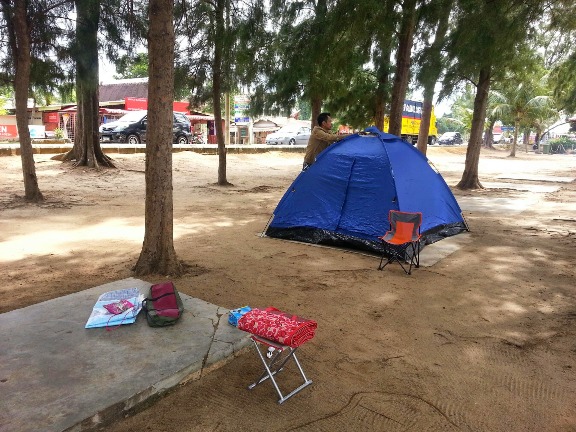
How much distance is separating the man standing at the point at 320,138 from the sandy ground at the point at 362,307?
5.46 ft

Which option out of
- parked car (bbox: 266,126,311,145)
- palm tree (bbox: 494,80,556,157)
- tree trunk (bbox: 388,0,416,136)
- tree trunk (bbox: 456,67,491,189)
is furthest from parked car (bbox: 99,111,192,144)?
palm tree (bbox: 494,80,556,157)

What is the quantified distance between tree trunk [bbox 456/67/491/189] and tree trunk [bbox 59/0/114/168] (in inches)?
417

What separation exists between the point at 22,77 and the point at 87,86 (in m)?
1.91

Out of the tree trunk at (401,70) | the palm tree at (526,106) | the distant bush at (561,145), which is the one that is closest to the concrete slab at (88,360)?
the tree trunk at (401,70)

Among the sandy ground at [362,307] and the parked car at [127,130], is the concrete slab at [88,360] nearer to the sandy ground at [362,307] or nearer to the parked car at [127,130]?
the sandy ground at [362,307]

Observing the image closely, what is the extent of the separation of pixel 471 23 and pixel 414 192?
3.41 m

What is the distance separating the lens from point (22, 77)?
880cm

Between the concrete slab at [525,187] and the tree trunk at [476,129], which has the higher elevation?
the tree trunk at [476,129]

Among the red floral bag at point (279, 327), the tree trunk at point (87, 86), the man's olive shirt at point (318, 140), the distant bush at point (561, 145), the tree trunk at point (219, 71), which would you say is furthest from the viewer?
the distant bush at point (561, 145)

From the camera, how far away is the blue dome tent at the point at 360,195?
6324 millimetres

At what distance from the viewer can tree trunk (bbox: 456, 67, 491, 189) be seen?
13.1 m

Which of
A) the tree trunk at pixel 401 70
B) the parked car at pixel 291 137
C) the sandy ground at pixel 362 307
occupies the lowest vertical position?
the sandy ground at pixel 362 307

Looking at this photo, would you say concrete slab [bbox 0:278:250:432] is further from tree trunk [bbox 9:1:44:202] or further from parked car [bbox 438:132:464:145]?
parked car [bbox 438:132:464:145]

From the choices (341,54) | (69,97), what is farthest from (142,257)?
(69,97)
